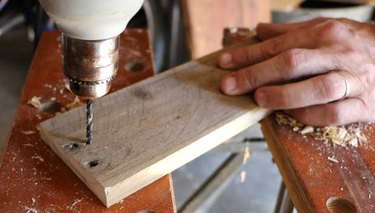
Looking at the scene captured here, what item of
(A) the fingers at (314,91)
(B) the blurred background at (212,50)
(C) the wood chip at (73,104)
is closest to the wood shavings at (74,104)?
(C) the wood chip at (73,104)

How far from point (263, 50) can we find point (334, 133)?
0.71 feet

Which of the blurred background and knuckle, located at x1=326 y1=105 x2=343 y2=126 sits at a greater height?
knuckle, located at x1=326 y1=105 x2=343 y2=126

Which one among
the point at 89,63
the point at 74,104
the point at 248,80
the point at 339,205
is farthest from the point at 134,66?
the point at 339,205

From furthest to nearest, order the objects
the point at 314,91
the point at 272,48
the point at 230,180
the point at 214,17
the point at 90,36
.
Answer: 1. the point at 214,17
2. the point at 230,180
3. the point at 272,48
4. the point at 314,91
5. the point at 90,36

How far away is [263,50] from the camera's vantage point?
894mm

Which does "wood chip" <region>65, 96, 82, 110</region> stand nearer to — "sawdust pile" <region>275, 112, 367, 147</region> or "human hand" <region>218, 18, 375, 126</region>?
"human hand" <region>218, 18, 375, 126</region>

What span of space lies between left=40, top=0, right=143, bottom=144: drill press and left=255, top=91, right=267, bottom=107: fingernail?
12.3 inches

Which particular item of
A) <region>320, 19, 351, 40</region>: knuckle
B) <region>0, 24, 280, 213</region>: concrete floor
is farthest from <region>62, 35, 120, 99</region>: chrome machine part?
<region>0, 24, 280, 213</region>: concrete floor

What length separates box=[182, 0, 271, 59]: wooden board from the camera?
1796mm

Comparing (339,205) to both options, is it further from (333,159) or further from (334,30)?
(334,30)

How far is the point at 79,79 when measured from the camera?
62 cm

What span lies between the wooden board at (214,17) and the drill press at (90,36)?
119cm

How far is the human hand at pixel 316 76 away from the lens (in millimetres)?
796

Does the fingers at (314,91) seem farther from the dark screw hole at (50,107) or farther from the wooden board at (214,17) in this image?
the wooden board at (214,17)
